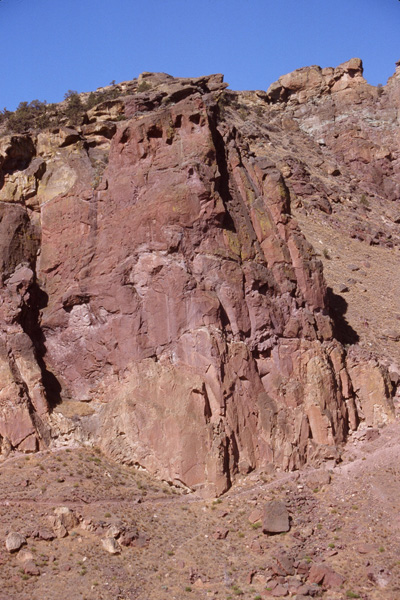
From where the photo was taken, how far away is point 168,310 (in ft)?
92.0

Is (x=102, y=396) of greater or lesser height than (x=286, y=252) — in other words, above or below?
below

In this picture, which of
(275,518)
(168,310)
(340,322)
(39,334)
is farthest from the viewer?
(340,322)

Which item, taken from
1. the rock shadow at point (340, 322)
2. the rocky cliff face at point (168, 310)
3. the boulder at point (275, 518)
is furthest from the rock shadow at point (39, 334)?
the rock shadow at point (340, 322)

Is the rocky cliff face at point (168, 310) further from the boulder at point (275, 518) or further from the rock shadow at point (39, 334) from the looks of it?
the boulder at point (275, 518)

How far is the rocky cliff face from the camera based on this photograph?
26.7m

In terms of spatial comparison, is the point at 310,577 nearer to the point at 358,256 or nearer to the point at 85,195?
the point at 85,195

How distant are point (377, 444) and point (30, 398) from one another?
14.4 metres

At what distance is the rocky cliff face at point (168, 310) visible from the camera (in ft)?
87.5

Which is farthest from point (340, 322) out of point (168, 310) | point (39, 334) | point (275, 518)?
point (39, 334)

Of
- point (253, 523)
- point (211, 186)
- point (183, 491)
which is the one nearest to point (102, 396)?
point (183, 491)

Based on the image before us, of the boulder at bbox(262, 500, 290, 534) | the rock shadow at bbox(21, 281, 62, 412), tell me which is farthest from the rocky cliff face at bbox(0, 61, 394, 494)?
the boulder at bbox(262, 500, 290, 534)

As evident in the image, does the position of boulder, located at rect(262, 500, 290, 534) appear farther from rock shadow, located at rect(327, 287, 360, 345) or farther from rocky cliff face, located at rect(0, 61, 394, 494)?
rock shadow, located at rect(327, 287, 360, 345)

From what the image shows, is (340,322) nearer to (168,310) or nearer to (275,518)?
(168,310)

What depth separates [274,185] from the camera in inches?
1335
